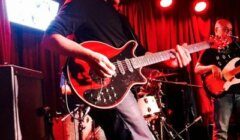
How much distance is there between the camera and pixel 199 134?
7.72 meters

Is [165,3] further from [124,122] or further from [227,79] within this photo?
[124,122]

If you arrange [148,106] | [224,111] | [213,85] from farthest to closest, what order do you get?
[148,106] < [213,85] < [224,111]

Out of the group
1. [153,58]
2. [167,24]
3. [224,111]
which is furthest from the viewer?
[167,24]

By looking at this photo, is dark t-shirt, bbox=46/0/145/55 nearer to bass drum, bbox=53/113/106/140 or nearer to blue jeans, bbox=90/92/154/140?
blue jeans, bbox=90/92/154/140

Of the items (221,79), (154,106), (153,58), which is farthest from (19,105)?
(154,106)

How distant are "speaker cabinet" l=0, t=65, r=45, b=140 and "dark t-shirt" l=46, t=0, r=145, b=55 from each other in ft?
1.29

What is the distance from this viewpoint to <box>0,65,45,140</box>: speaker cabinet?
222cm

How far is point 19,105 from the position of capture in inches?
93.0

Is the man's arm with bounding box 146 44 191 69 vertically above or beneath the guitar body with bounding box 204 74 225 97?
above

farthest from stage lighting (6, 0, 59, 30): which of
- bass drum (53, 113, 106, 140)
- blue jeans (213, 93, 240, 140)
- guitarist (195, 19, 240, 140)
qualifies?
blue jeans (213, 93, 240, 140)

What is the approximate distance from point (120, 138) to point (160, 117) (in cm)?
419

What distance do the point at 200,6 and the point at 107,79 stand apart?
20.8 feet

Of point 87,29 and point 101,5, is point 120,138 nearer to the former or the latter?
point 87,29

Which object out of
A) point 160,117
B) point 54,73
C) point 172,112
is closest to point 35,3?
point 54,73
